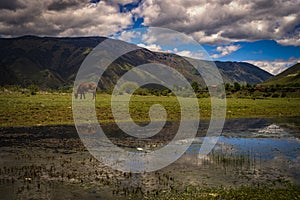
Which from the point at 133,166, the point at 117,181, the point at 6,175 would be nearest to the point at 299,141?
the point at 133,166

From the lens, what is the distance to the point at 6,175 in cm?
1727

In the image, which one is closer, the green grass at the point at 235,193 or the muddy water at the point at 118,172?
the green grass at the point at 235,193

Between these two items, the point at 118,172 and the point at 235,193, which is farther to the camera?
the point at 118,172

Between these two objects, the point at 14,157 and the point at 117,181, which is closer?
the point at 117,181

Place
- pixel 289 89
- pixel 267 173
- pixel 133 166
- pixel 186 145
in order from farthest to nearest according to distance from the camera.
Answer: pixel 289 89 < pixel 186 145 < pixel 133 166 < pixel 267 173

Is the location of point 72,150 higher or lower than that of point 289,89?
lower

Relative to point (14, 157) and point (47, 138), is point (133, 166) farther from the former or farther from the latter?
point (47, 138)

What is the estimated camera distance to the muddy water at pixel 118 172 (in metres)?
15.1

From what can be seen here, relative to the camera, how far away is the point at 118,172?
716 inches

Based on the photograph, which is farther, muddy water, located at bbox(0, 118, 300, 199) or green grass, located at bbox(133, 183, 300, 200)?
muddy water, located at bbox(0, 118, 300, 199)

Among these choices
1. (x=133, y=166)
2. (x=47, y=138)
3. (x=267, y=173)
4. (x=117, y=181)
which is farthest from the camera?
(x=47, y=138)

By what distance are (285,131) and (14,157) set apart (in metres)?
31.4

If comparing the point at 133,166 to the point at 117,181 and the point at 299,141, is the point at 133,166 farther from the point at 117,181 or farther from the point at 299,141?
the point at 299,141

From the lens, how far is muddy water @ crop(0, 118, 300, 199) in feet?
49.6
